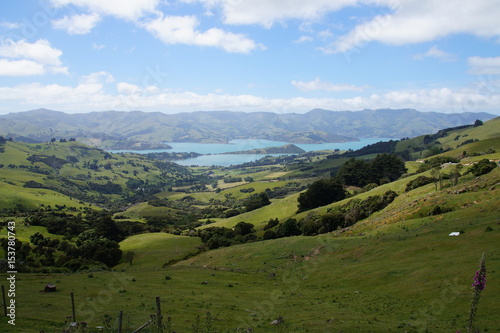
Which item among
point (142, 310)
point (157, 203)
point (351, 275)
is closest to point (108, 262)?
point (142, 310)

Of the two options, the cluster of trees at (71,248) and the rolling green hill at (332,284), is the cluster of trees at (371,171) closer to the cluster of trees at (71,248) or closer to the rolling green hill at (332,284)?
the rolling green hill at (332,284)

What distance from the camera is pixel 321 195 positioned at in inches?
3536

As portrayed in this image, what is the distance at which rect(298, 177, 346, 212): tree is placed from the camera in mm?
89062

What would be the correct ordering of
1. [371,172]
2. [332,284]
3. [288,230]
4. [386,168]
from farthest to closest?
[371,172] < [386,168] < [288,230] < [332,284]

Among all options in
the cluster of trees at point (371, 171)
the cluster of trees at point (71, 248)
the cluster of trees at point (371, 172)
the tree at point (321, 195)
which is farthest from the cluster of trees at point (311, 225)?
Result: the cluster of trees at point (371, 171)

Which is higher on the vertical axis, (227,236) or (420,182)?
(420,182)

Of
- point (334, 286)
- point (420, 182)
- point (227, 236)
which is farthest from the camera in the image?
point (227, 236)

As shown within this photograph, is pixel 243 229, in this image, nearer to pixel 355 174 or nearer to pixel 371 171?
pixel 355 174

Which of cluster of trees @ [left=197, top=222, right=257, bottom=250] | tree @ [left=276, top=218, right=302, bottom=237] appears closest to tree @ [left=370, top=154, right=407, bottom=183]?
tree @ [left=276, top=218, right=302, bottom=237]

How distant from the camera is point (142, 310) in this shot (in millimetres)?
22094

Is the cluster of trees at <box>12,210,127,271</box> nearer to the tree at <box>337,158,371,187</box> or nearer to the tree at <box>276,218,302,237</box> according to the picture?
the tree at <box>276,218,302,237</box>

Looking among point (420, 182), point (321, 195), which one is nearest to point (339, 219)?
point (420, 182)

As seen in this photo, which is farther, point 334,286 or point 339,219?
point 339,219

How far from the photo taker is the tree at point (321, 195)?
8906cm
